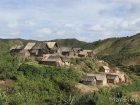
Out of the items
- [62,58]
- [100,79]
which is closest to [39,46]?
[62,58]

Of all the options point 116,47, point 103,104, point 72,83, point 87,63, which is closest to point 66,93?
point 72,83

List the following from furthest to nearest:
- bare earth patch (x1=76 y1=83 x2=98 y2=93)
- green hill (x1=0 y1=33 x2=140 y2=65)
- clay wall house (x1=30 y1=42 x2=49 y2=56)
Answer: green hill (x1=0 y1=33 x2=140 y2=65) → clay wall house (x1=30 y1=42 x2=49 y2=56) → bare earth patch (x1=76 y1=83 x2=98 y2=93)

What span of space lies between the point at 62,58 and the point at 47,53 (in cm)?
677

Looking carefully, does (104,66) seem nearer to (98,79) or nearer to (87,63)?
(87,63)

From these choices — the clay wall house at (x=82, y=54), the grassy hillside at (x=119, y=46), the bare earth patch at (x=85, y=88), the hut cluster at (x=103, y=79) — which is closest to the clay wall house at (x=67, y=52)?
the clay wall house at (x=82, y=54)

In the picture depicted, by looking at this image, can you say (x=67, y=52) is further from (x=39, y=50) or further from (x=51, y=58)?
(x=51, y=58)

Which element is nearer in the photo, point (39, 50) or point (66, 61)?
point (66, 61)

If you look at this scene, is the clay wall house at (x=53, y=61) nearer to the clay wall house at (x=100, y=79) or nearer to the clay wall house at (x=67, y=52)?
the clay wall house at (x=100, y=79)

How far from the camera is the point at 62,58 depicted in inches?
2844

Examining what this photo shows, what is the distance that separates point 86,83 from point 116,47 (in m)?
87.4

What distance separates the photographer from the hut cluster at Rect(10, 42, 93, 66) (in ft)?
233

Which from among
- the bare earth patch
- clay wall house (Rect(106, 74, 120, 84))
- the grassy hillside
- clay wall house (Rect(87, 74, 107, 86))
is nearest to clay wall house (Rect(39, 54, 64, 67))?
clay wall house (Rect(87, 74, 107, 86))

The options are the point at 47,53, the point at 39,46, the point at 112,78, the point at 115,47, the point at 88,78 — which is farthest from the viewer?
the point at 115,47

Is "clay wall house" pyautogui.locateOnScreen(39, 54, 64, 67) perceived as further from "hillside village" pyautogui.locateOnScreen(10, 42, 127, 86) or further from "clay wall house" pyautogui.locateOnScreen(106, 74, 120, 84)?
"clay wall house" pyautogui.locateOnScreen(106, 74, 120, 84)
